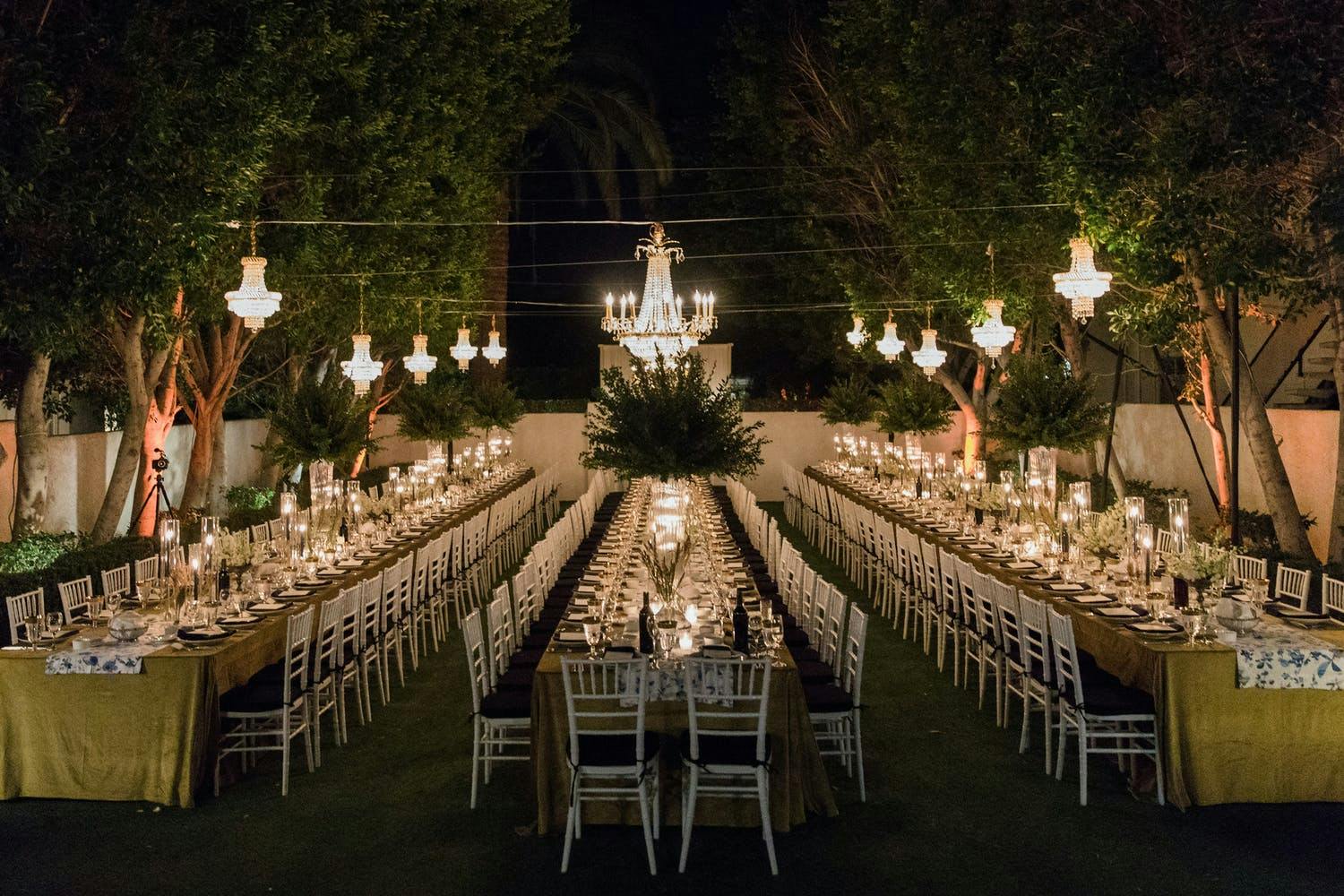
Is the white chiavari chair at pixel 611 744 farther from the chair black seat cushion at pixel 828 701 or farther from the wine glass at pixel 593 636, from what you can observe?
the chair black seat cushion at pixel 828 701

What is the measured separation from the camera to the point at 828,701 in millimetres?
6285

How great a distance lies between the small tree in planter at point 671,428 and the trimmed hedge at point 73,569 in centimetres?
439

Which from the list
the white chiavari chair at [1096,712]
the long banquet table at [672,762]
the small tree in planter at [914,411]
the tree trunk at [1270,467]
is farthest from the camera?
the small tree in planter at [914,411]

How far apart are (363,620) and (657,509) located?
9.31 ft

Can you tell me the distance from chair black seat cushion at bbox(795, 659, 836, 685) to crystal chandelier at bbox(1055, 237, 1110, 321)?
3.99 m

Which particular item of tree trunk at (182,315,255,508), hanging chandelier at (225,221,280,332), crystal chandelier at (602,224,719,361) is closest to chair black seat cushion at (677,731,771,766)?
hanging chandelier at (225,221,280,332)

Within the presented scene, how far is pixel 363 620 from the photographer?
7.80 metres

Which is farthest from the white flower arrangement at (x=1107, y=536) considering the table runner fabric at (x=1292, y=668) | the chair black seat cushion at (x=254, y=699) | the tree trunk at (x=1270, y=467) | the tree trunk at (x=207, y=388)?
the tree trunk at (x=207, y=388)

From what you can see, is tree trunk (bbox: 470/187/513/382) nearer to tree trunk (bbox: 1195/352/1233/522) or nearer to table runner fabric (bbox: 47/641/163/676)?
tree trunk (bbox: 1195/352/1233/522)

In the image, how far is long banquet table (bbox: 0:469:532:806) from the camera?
612 centimetres

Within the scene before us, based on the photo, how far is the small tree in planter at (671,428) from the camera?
9.45 meters

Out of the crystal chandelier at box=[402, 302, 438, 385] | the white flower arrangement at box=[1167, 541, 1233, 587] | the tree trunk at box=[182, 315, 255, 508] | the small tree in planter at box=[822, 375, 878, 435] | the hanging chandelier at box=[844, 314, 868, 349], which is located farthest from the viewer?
the small tree in planter at box=[822, 375, 878, 435]

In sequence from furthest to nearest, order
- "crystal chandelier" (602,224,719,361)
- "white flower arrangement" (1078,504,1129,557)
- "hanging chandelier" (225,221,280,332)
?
"crystal chandelier" (602,224,719,361)
"hanging chandelier" (225,221,280,332)
"white flower arrangement" (1078,504,1129,557)

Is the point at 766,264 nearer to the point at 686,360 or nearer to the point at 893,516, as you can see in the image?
the point at 893,516
